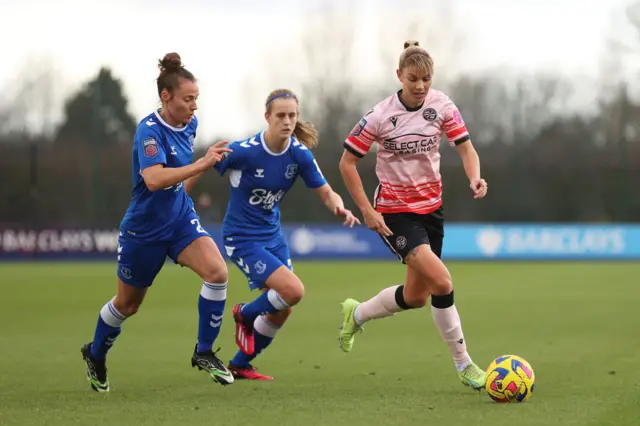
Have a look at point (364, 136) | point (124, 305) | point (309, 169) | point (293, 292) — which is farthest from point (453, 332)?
point (124, 305)

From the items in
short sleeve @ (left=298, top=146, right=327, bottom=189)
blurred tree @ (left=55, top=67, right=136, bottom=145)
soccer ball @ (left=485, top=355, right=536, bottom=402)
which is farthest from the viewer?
blurred tree @ (left=55, top=67, right=136, bottom=145)

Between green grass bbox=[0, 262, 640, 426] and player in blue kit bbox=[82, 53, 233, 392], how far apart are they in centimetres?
33

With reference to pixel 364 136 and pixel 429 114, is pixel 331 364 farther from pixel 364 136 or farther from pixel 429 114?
pixel 429 114

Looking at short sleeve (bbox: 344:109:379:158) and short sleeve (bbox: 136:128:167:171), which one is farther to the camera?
short sleeve (bbox: 344:109:379:158)

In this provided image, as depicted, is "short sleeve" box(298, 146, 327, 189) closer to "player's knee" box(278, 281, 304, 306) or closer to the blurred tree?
"player's knee" box(278, 281, 304, 306)

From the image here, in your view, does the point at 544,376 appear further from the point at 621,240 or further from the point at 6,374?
the point at 621,240

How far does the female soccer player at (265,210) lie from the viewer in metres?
8.11

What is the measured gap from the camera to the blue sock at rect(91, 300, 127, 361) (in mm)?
7699

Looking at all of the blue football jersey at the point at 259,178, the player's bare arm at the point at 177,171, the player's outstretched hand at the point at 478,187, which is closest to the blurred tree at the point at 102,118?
the blue football jersey at the point at 259,178

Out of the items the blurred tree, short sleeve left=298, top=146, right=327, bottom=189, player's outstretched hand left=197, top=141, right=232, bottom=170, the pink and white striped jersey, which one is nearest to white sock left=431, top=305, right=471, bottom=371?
the pink and white striped jersey

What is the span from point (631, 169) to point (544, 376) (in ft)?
85.3

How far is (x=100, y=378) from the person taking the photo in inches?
300

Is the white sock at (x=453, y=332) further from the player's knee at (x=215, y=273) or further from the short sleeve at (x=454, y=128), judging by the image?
the player's knee at (x=215, y=273)

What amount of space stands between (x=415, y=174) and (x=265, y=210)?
4.09ft
